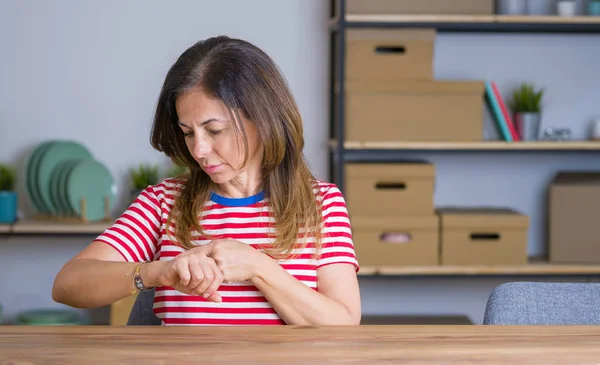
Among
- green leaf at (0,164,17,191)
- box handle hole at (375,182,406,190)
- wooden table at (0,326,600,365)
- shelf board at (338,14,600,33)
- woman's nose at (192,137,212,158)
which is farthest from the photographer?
green leaf at (0,164,17,191)

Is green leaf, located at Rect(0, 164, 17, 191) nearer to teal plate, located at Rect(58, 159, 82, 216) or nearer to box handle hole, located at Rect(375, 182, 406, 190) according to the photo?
teal plate, located at Rect(58, 159, 82, 216)

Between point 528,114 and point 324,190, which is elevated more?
point 528,114

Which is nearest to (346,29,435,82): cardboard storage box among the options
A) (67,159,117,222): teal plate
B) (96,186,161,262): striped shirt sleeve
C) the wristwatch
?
(67,159,117,222): teal plate

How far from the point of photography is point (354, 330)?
125 centimetres

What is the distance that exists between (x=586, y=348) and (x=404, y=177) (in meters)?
2.09

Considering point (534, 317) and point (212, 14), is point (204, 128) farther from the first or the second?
point (212, 14)

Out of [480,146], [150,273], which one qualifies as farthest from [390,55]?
[150,273]

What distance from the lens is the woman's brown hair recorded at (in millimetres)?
1594

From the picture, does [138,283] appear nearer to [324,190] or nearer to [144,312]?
[144,312]

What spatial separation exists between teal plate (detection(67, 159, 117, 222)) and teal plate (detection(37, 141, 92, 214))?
0.09 meters

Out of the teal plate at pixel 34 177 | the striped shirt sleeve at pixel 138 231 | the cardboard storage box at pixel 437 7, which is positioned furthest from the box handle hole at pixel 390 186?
the striped shirt sleeve at pixel 138 231

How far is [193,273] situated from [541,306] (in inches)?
23.5

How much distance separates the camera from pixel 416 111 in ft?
10.6

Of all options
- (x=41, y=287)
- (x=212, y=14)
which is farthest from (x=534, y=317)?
(x=41, y=287)
